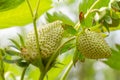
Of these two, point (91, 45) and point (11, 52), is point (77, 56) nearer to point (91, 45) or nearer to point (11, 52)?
point (91, 45)

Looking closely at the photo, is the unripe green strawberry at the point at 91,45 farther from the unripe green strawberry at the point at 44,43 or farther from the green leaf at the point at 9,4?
the green leaf at the point at 9,4

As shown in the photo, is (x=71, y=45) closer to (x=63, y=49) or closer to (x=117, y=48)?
(x=63, y=49)

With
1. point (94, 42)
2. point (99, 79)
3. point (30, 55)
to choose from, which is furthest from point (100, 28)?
point (99, 79)

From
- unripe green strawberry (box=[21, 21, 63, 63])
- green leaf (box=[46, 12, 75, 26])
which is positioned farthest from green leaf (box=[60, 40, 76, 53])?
green leaf (box=[46, 12, 75, 26])

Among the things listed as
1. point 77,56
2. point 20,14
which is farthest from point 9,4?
point 77,56

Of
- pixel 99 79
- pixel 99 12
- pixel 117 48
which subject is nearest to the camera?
pixel 99 12

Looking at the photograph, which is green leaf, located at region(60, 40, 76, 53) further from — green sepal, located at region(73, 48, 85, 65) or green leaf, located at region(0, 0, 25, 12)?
green leaf, located at region(0, 0, 25, 12)

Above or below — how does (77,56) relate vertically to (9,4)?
below
